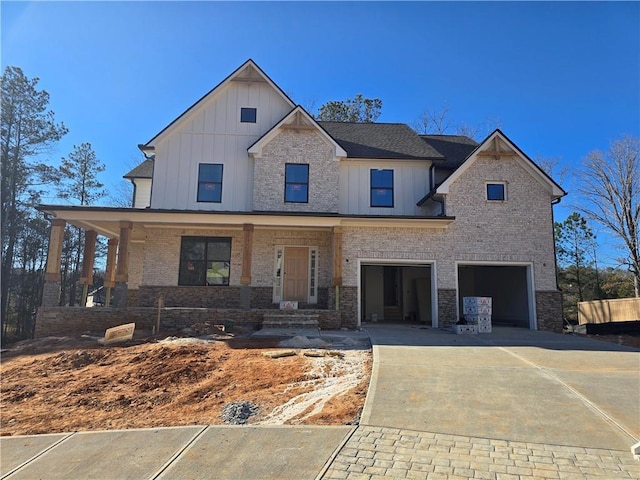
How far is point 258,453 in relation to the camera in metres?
4.35

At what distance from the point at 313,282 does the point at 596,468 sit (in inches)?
498

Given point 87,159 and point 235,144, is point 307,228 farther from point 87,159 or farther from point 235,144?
point 87,159

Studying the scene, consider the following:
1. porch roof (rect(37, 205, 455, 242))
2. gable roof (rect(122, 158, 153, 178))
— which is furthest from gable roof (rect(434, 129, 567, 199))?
gable roof (rect(122, 158, 153, 178))

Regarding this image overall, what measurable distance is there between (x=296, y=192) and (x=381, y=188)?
11.8 feet

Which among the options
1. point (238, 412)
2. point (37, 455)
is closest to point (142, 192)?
point (238, 412)

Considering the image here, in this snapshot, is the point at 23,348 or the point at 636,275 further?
the point at 636,275

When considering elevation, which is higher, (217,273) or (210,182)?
(210,182)

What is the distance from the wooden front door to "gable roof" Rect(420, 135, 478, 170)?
712cm

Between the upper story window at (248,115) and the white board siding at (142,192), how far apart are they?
17.4ft

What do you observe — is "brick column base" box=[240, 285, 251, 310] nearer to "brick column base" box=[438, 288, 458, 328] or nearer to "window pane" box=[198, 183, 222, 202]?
"window pane" box=[198, 183, 222, 202]

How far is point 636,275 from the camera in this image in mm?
26234

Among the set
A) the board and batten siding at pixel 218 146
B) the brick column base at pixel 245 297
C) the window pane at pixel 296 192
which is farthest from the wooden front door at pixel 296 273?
the board and batten siding at pixel 218 146

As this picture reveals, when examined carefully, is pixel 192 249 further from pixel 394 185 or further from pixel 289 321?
pixel 394 185

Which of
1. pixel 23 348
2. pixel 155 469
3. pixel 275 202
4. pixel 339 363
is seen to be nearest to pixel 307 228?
pixel 275 202
